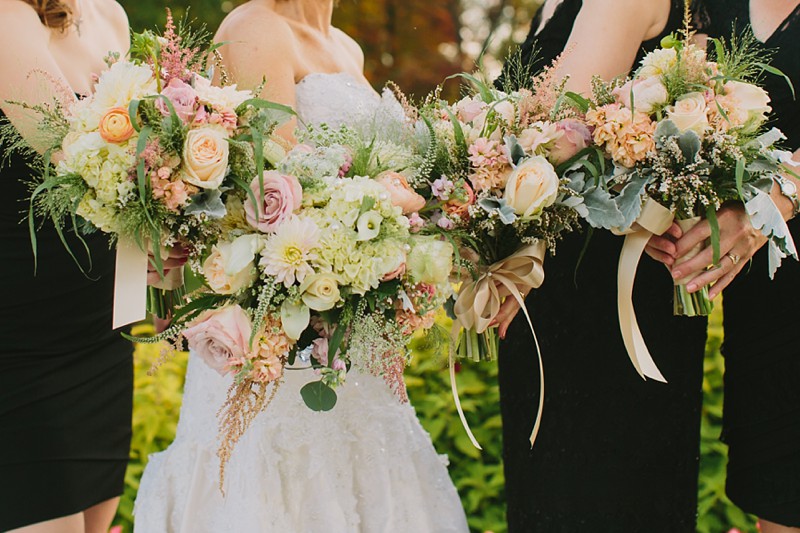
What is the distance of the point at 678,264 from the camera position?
2.10 meters

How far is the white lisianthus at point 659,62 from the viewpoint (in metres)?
1.96

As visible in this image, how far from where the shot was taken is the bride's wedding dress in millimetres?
2566

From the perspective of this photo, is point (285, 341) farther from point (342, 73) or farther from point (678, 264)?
point (342, 73)

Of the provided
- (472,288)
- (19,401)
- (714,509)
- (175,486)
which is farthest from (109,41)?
(714,509)

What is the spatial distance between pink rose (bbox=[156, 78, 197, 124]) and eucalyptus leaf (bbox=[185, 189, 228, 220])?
15 centimetres

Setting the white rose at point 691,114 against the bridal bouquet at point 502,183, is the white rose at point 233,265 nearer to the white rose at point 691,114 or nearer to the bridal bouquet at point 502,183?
the bridal bouquet at point 502,183

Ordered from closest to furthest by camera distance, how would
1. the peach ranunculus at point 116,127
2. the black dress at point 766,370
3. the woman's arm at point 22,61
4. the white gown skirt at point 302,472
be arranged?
the peach ranunculus at point 116,127
the woman's arm at point 22,61
the black dress at point 766,370
the white gown skirt at point 302,472

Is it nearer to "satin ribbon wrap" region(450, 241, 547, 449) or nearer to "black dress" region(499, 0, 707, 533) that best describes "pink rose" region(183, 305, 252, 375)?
"satin ribbon wrap" region(450, 241, 547, 449)

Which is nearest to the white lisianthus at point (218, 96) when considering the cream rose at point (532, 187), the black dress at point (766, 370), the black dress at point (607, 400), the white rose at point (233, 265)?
the white rose at point (233, 265)

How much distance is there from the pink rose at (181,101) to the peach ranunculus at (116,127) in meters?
0.07

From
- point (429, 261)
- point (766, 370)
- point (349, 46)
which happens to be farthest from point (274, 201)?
point (349, 46)

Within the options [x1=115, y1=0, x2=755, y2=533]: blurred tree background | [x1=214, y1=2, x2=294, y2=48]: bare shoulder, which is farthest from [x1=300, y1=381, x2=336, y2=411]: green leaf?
[x1=115, y1=0, x2=755, y2=533]: blurred tree background

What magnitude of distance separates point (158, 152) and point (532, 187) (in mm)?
789

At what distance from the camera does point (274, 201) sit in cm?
177
